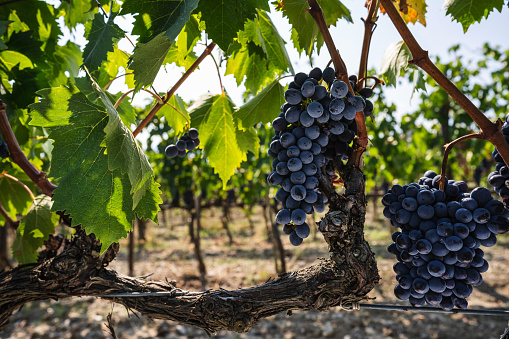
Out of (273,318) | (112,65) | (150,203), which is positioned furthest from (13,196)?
(273,318)

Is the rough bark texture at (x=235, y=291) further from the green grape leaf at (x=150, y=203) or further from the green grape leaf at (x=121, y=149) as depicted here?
the green grape leaf at (x=121, y=149)

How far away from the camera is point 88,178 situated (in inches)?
39.6

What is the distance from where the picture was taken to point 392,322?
5293 millimetres

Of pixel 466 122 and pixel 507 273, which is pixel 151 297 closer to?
pixel 466 122

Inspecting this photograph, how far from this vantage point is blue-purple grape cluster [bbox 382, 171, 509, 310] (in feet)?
3.08

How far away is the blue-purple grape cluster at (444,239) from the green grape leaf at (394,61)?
0.56 meters

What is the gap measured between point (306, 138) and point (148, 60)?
0.45 m

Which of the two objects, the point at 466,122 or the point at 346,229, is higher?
the point at 466,122

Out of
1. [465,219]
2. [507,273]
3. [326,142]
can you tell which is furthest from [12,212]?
[507,273]

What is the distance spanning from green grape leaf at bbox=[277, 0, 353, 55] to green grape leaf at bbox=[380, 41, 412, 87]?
30 cm

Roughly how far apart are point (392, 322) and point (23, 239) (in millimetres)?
5146

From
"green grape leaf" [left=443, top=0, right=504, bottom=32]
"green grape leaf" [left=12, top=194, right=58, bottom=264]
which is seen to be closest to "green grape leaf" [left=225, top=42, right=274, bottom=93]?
"green grape leaf" [left=443, top=0, right=504, bottom=32]

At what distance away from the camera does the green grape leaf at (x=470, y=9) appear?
1.17 m

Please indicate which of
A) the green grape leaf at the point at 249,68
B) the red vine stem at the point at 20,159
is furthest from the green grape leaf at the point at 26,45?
the green grape leaf at the point at 249,68
